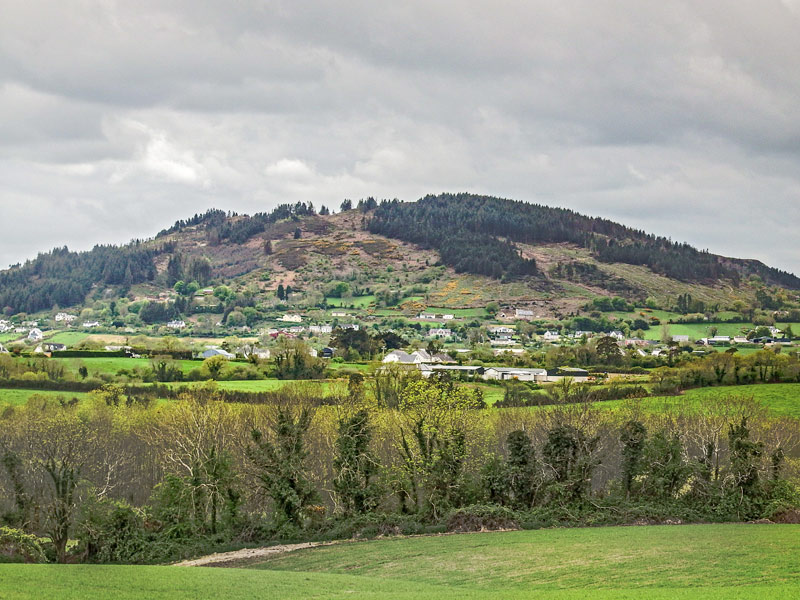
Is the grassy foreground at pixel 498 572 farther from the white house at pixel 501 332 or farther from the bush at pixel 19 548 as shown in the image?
the white house at pixel 501 332

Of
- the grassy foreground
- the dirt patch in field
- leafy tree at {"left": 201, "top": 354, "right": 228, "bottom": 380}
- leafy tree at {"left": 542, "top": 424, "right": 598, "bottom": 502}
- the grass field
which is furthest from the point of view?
leafy tree at {"left": 201, "top": 354, "right": 228, "bottom": 380}

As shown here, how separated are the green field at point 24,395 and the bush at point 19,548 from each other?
43.1 metres

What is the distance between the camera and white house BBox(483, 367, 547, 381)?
101194mm

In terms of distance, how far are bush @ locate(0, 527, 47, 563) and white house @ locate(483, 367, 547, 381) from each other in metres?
69.0

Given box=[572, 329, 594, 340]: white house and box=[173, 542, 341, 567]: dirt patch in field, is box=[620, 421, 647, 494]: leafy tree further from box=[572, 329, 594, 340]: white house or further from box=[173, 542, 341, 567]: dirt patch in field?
box=[572, 329, 594, 340]: white house

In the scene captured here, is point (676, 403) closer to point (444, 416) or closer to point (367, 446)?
point (444, 416)

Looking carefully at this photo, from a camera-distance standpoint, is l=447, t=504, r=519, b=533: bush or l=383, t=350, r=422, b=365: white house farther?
l=383, t=350, r=422, b=365: white house

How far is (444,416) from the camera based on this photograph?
169 feet

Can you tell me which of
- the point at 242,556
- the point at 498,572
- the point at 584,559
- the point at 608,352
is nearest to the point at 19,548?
the point at 242,556

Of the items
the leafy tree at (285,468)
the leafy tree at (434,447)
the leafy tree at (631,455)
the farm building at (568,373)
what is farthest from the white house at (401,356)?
the leafy tree at (285,468)

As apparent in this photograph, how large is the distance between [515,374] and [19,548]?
73.9 metres

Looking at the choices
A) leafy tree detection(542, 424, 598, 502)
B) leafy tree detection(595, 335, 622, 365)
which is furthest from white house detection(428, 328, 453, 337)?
leafy tree detection(542, 424, 598, 502)

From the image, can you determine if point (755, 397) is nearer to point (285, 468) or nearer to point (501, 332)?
point (285, 468)

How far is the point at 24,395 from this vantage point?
83.4m
